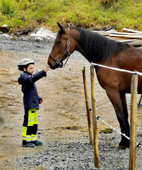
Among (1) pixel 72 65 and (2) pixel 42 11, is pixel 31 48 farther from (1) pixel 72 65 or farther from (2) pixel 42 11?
(2) pixel 42 11

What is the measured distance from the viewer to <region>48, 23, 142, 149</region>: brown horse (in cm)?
509

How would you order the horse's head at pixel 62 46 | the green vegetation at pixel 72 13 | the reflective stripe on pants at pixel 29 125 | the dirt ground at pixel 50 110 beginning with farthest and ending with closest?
the green vegetation at pixel 72 13 → the dirt ground at pixel 50 110 → the reflective stripe on pants at pixel 29 125 → the horse's head at pixel 62 46

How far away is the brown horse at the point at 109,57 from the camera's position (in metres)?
5.09

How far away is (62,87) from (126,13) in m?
10.9

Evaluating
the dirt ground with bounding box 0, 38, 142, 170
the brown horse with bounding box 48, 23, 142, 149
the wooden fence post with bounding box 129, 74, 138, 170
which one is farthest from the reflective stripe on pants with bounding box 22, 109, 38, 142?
the wooden fence post with bounding box 129, 74, 138, 170

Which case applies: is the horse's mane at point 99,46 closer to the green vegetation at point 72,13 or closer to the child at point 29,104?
the child at point 29,104

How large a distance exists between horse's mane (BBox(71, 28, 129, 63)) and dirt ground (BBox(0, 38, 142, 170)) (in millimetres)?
916

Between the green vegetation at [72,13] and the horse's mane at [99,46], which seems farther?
the green vegetation at [72,13]

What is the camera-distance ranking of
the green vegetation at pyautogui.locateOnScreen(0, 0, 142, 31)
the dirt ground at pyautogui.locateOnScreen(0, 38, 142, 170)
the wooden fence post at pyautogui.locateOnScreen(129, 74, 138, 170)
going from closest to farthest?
the wooden fence post at pyautogui.locateOnScreen(129, 74, 138, 170)
the dirt ground at pyautogui.locateOnScreen(0, 38, 142, 170)
the green vegetation at pyautogui.locateOnScreen(0, 0, 142, 31)

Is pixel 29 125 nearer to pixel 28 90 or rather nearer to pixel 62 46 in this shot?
pixel 28 90

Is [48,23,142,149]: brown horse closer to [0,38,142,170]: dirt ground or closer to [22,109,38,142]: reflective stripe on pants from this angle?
[0,38,142,170]: dirt ground

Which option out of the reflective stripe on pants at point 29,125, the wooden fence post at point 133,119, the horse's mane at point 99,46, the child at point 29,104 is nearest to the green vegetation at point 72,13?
the horse's mane at point 99,46

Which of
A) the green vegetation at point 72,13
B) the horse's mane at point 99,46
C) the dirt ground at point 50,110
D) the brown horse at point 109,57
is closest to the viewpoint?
the brown horse at point 109,57

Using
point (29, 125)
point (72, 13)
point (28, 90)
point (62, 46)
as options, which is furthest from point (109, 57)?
point (72, 13)
